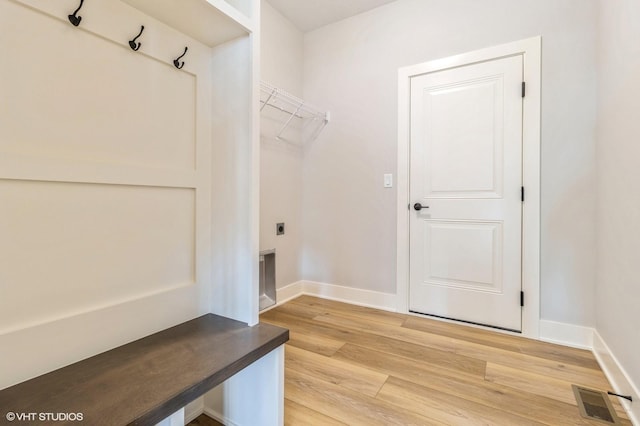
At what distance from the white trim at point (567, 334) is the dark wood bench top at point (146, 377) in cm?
181

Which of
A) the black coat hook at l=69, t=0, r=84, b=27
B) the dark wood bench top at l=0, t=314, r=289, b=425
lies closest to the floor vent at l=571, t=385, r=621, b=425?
the dark wood bench top at l=0, t=314, r=289, b=425

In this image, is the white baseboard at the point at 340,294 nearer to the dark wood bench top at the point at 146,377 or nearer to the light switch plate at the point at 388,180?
the light switch plate at the point at 388,180

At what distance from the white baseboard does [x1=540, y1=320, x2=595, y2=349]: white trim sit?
39.2 inches

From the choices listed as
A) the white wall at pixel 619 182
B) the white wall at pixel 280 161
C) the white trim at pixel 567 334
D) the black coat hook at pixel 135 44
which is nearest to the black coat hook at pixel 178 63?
the black coat hook at pixel 135 44

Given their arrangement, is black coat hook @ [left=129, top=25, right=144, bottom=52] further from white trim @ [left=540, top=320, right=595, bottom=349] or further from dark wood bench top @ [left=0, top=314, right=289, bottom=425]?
white trim @ [left=540, top=320, right=595, bottom=349]

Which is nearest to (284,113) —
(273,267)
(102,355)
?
(273,267)

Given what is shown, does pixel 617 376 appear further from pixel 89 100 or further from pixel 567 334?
pixel 89 100

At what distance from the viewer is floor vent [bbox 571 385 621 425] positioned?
47.6 inches

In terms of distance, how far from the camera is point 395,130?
2.40 m

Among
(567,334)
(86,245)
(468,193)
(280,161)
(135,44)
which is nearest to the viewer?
(86,245)

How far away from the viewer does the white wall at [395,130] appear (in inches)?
71.3

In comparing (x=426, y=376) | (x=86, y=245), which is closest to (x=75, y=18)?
(x=86, y=245)

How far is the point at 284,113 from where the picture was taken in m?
2.62

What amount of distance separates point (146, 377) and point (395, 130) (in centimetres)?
224
